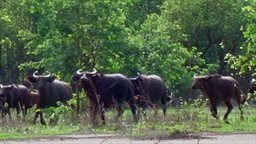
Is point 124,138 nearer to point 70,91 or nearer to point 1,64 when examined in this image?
point 70,91

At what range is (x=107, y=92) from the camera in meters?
27.5

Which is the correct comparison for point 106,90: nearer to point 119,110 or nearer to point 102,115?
point 119,110

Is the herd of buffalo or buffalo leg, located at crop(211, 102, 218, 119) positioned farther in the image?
buffalo leg, located at crop(211, 102, 218, 119)

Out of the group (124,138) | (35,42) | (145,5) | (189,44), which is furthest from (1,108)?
(145,5)

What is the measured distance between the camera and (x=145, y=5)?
233 ft

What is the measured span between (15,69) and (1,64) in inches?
53.4

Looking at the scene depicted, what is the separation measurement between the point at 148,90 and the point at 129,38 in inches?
426

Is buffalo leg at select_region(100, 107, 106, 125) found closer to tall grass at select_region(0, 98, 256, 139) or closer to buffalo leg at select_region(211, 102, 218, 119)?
tall grass at select_region(0, 98, 256, 139)

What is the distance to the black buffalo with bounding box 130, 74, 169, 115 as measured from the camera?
28.3 meters

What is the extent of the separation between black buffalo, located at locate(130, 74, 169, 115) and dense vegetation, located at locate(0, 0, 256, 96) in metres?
2.93

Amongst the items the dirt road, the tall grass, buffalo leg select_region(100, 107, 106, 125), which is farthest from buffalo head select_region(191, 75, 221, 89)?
the dirt road

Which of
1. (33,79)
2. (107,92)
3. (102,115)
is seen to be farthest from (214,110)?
(33,79)

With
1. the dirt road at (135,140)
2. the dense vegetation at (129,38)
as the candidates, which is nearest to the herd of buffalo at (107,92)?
the dense vegetation at (129,38)

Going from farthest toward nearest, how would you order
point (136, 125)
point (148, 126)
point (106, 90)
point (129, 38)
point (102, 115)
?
point (129, 38) → point (106, 90) → point (102, 115) → point (136, 125) → point (148, 126)
